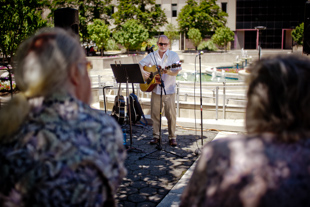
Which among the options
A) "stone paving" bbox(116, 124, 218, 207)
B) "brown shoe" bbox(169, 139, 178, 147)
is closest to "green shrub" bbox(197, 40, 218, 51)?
"stone paving" bbox(116, 124, 218, 207)

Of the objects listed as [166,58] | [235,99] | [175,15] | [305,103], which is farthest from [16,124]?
[175,15]

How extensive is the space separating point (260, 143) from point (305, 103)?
0.26m

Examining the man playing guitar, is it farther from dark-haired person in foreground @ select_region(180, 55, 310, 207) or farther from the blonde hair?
dark-haired person in foreground @ select_region(180, 55, 310, 207)

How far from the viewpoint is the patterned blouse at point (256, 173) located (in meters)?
1.27

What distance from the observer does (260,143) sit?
4.37 feet

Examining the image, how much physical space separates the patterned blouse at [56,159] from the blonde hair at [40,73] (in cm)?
5

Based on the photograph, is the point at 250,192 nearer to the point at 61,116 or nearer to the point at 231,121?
the point at 61,116

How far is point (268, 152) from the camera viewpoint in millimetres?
1308

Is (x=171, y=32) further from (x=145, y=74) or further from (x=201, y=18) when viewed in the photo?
(x=145, y=74)

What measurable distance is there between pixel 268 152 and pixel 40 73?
42.7 inches

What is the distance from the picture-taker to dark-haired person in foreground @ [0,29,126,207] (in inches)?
55.0

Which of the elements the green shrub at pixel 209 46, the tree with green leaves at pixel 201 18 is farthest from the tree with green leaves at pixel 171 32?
the green shrub at pixel 209 46

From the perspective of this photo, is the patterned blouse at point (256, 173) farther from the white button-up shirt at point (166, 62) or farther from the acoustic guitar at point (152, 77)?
the white button-up shirt at point (166, 62)

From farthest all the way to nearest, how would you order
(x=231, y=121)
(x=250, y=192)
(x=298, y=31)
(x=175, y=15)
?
(x=175, y=15)
(x=298, y=31)
(x=231, y=121)
(x=250, y=192)
